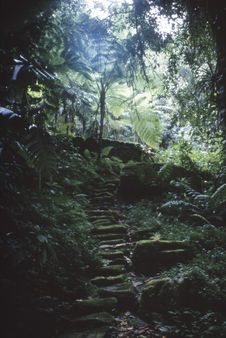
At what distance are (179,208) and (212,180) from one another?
1.37 metres

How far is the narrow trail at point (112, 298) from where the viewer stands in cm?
204

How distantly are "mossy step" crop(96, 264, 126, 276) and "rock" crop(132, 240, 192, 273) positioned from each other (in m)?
0.27

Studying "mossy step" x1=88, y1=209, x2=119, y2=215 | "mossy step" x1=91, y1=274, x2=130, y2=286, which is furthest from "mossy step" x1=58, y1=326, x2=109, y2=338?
"mossy step" x1=88, y1=209, x2=119, y2=215

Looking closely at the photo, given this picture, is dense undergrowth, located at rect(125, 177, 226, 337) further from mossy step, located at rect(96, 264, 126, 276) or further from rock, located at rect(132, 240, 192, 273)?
mossy step, located at rect(96, 264, 126, 276)

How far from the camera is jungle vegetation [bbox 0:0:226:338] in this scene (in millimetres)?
1600

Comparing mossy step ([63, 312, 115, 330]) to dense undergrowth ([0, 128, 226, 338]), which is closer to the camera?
dense undergrowth ([0, 128, 226, 338])

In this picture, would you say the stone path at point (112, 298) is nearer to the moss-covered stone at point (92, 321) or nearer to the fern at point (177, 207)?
the moss-covered stone at point (92, 321)

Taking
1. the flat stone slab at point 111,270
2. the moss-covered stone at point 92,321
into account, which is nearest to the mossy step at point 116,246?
the flat stone slab at point 111,270

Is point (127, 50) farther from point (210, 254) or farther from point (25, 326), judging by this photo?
point (25, 326)

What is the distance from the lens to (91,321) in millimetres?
2105

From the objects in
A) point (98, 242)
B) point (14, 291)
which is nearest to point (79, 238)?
point (98, 242)

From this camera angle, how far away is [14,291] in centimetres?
183

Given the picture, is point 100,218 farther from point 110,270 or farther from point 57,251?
point 57,251

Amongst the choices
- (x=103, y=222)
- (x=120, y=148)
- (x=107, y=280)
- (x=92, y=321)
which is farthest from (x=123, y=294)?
(x=120, y=148)
